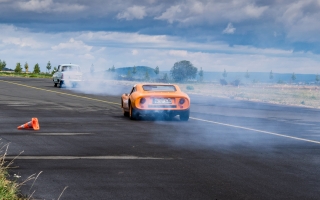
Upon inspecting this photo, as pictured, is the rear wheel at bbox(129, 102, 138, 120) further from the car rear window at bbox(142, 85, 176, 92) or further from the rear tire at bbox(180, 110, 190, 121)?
the rear tire at bbox(180, 110, 190, 121)

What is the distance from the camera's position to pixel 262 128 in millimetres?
18938

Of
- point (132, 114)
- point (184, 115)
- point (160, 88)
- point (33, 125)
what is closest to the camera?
point (33, 125)

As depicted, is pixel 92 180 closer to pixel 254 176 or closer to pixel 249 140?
pixel 254 176

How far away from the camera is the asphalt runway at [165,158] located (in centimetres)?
854

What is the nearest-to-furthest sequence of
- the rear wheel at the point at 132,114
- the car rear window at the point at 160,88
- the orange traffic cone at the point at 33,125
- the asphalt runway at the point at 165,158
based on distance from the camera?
1. the asphalt runway at the point at 165,158
2. the orange traffic cone at the point at 33,125
3. the rear wheel at the point at 132,114
4. the car rear window at the point at 160,88

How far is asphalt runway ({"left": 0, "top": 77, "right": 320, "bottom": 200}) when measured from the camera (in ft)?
28.0

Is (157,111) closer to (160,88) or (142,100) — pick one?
(142,100)

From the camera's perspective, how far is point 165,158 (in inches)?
458

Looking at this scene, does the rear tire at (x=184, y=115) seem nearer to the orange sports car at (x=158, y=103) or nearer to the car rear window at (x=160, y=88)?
the orange sports car at (x=158, y=103)

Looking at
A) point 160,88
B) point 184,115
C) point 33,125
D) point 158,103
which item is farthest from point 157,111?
point 33,125

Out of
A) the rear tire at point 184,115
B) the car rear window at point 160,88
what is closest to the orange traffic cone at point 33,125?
the car rear window at point 160,88

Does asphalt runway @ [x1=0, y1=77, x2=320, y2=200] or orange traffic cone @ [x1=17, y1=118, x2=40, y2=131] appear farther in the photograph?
orange traffic cone @ [x1=17, y1=118, x2=40, y2=131]

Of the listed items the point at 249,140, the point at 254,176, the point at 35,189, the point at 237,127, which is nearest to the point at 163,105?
the point at 237,127

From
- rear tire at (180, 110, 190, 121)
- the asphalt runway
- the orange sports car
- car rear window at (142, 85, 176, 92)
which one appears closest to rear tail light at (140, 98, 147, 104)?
the orange sports car
